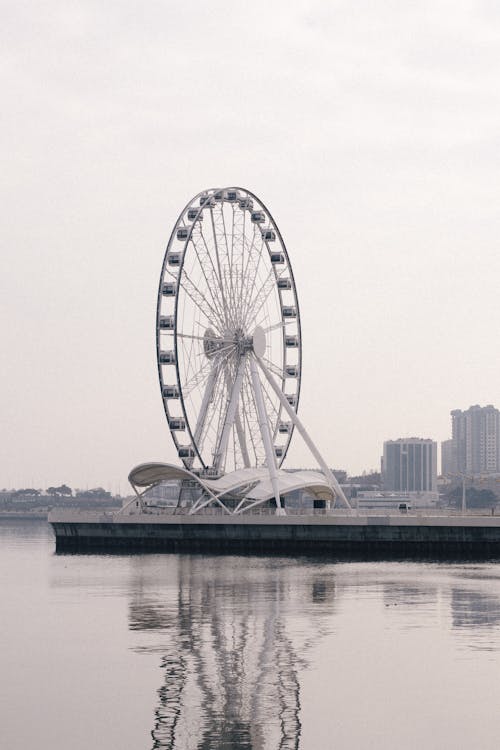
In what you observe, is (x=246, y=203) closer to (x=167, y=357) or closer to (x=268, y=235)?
(x=268, y=235)

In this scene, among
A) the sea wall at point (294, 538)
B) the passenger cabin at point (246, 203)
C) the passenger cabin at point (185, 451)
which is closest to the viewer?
the sea wall at point (294, 538)

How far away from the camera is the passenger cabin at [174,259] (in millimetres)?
93875

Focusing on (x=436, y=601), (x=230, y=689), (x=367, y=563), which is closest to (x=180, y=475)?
(x=367, y=563)

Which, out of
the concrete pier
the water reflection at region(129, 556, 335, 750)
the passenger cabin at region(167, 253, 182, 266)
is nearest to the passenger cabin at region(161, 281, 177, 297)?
the passenger cabin at region(167, 253, 182, 266)

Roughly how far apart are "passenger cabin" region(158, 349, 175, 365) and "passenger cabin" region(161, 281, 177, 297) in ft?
13.3

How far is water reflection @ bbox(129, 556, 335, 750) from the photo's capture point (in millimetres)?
28828

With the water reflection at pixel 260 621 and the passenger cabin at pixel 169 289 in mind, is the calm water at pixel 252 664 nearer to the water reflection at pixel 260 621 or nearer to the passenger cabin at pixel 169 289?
the water reflection at pixel 260 621

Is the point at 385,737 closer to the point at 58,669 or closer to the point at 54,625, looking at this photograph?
the point at 58,669

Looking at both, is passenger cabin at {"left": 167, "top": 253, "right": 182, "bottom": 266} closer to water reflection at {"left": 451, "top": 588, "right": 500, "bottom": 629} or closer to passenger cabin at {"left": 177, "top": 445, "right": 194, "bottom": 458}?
passenger cabin at {"left": 177, "top": 445, "right": 194, "bottom": 458}

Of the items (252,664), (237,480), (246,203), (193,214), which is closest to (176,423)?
(237,480)

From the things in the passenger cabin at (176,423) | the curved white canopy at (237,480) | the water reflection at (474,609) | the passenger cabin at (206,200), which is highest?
the passenger cabin at (206,200)

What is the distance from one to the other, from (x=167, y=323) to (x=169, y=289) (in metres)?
2.45

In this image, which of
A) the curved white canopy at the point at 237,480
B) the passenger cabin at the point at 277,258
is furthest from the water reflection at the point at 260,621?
the passenger cabin at the point at 277,258

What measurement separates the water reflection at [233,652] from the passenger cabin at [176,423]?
25301 mm
